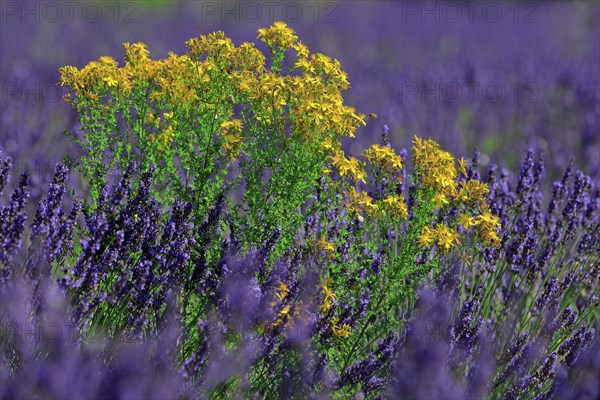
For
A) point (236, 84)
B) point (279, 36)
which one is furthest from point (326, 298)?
point (279, 36)

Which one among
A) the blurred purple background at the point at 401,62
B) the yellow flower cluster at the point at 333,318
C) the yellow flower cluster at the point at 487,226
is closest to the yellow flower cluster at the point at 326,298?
the yellow flower cluster at the point at 333,318

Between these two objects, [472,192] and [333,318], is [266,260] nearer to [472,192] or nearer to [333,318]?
[333,318]

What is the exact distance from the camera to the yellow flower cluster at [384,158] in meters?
3.16

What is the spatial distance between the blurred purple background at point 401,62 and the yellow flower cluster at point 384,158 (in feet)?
5.06

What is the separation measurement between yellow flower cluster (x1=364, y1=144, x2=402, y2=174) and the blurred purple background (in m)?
1.54

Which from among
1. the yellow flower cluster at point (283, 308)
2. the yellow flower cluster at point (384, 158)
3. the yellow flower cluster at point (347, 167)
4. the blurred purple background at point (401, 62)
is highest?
the blurred purple background at point (401, 62)

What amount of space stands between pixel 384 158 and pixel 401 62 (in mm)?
6549

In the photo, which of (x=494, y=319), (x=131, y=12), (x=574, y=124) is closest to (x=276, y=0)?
(x=131, y=12)

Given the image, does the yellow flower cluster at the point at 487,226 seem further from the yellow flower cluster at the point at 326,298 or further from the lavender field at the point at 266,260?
the yellow flower cluster at the point at 326,298

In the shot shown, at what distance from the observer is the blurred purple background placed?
655 centimetres

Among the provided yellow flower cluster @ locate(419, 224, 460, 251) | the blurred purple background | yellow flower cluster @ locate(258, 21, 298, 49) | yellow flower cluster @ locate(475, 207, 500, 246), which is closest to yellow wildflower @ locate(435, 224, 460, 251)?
yellow flower cluster @ locate(419, 224, 460, 251)

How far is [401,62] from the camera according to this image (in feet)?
31.4

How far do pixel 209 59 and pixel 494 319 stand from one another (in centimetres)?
179

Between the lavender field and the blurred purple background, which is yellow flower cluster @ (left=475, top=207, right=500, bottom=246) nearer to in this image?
the lavender field
